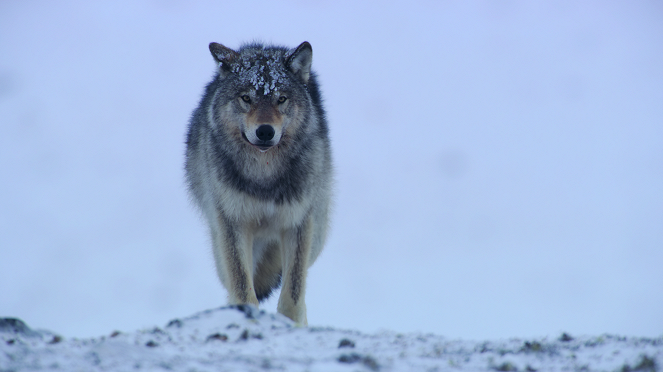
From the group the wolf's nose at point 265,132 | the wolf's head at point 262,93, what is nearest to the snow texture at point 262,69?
the wolf's head at point 262,93

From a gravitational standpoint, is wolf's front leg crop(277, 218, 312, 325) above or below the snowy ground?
above

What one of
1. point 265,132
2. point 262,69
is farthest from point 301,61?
point 265,132

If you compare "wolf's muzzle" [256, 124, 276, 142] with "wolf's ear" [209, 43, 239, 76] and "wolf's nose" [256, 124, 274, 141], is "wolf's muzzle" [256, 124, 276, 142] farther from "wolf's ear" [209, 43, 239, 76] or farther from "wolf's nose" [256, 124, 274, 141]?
"wolf's ear" [209, 43, 239, 76]

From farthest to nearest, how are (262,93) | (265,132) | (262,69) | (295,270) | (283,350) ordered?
(295,270) → (262,69) → (262,93) → (265,132) → (283,350)

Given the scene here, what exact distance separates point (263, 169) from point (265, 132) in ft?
1.76

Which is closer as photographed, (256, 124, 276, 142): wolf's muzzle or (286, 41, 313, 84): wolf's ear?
(256, 124, 276, 142): wolf's muzzle

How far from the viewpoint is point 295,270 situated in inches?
215

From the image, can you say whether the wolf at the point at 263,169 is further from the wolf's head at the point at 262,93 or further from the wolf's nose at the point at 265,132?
the wolf's nose at the point at 265,132

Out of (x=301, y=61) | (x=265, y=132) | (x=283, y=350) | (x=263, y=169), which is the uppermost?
(x=301, y=61)

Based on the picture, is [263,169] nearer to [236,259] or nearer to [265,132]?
[265,132]

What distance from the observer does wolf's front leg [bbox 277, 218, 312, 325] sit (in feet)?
17.6

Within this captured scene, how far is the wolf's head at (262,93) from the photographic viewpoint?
16.3 ft

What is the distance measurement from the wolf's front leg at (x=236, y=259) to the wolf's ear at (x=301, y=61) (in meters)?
1.42

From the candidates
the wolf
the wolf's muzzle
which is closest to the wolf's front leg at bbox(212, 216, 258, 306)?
the wolf
